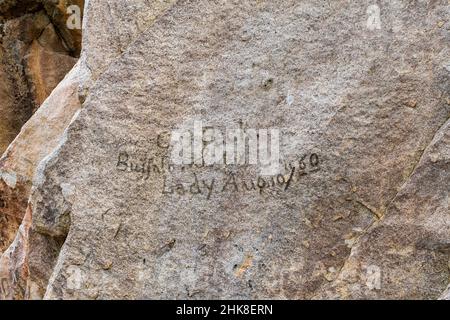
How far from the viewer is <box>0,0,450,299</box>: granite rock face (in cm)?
596

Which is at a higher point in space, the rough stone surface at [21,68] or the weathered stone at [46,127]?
the rough stone surface at [21,68]

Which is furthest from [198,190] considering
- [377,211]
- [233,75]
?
[377,211]

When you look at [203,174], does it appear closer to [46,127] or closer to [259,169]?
[259,169]

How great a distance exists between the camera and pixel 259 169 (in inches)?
247

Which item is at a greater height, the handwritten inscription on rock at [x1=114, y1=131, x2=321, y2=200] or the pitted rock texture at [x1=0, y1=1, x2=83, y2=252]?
the pitted rock texture at [x1=0, y1=1, x2=83, y2=252]

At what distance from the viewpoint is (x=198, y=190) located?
6258 mm

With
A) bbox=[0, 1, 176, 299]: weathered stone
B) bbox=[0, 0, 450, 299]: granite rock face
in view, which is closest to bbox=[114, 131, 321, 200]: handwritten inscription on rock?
bbox=[0, 0, 450, 299]: granite rock face

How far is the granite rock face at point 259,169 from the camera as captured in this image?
5.96m

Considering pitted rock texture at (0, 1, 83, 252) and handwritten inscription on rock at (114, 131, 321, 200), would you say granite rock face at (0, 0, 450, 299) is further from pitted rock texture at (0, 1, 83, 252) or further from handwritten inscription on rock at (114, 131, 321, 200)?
pitted rock texture at (0, 1, 83, 252)

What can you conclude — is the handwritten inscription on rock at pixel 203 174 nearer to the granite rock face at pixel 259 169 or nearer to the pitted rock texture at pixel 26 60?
the granite rock face at pixel 259 169

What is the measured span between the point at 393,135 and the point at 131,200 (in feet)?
7.53

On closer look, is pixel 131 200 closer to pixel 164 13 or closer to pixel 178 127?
pixel 178 127

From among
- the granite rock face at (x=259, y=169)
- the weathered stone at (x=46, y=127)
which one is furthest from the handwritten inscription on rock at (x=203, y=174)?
the weathered stone at (x=46, y=127)

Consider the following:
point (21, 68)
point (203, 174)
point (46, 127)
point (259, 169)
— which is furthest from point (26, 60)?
point (259, 169)
